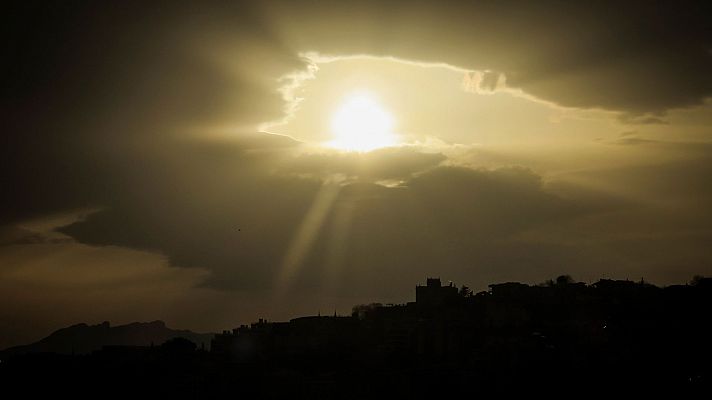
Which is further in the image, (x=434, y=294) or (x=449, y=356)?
(x=434, y=294)

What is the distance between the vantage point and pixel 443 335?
83688 mm

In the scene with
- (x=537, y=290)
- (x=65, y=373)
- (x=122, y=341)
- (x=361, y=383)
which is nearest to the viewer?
(x=361, y=383)

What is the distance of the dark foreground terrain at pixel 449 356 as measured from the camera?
7175 cm

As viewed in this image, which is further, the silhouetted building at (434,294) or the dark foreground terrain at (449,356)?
the silhouetted building at (434,294)

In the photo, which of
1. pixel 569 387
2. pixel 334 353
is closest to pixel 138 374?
pixel 334 353

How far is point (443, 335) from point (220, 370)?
65.9 feet

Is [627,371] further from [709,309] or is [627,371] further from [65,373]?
[65,373]

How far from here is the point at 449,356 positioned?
80.1m

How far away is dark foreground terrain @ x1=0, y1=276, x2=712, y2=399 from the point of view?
7175 centimetres

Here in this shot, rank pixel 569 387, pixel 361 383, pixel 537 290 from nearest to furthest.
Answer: pixel 569 387 < pixel 361 383 < pixel 537 290

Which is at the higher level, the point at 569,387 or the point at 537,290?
the point at 537,290

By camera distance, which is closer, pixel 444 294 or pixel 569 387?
pixel 569 387

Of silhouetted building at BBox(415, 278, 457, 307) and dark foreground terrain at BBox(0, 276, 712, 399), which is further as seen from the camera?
silhouetted building at BBox(415, 278, 457, 307)

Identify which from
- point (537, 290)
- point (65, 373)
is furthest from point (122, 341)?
point (537, 290)
